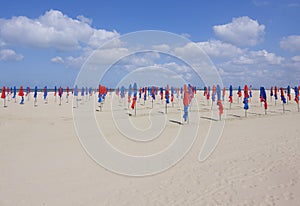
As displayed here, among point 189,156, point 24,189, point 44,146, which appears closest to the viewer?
point 24,189

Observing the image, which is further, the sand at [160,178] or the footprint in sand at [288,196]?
the sand at [160,178]

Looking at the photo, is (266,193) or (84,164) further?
(84,164)

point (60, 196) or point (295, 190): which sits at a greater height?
point (295, 190)

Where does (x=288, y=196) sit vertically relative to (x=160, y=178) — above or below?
above

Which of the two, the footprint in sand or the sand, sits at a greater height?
the footprint in sand

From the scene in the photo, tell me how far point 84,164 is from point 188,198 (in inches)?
154

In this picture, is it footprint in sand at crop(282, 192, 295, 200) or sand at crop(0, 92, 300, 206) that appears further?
sand at crop(0, 92, 300, 206)

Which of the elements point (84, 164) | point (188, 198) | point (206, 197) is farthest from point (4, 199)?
point (206, 197)

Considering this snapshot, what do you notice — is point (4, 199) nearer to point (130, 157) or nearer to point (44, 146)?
point (130, 157)

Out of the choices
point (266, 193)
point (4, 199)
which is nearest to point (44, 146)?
point (4, 199)

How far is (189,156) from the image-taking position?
8195 mm

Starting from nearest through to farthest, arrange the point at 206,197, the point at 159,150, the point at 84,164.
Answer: the point at 206,197
the point at 84,164
the point at 159,150

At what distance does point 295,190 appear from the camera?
16.2 feet

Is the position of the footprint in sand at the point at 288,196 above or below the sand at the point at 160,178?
above
